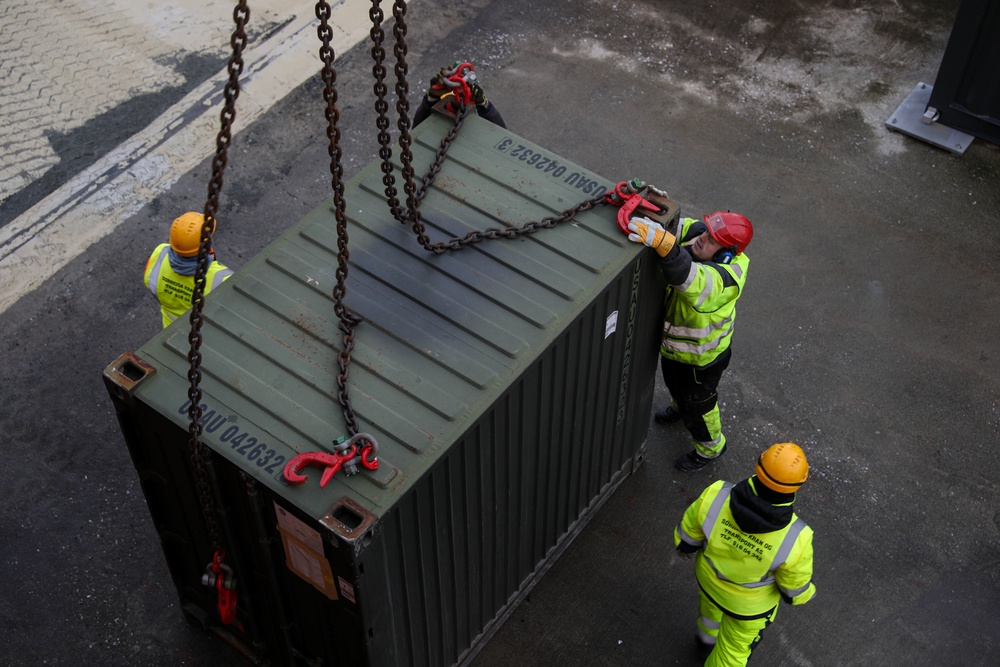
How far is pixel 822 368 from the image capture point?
25.3ft

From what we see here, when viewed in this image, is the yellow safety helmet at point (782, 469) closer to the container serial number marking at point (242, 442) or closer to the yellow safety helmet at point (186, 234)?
the container serial number marking at point (242, 442)

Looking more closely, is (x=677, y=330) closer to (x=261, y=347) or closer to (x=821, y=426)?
(x=821, y=426)

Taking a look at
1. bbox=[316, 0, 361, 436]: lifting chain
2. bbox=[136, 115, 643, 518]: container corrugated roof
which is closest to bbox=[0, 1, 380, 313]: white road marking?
bbox=[136, 115, 643, 518]: container corrugated roof

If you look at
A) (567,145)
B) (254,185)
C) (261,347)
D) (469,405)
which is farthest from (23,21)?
(469,405)

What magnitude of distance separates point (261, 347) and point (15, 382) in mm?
3443

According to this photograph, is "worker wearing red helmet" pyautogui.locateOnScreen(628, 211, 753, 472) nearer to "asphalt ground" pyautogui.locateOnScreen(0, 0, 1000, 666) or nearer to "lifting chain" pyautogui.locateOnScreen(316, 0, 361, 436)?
"asphalt ground" pyautogui.locateOnScreen(0, 0, 1000, 666)

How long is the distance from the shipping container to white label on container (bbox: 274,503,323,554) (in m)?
0.01

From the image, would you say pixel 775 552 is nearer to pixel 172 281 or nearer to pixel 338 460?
pixel 338 460

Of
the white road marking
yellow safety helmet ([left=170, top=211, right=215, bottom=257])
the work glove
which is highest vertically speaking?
the work glove

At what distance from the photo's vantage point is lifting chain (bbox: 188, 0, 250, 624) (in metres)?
3.67

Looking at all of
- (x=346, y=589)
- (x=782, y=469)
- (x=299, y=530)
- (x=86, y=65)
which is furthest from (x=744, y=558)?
(x=86, y=65)

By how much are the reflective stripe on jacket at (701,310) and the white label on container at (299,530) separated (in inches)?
97.4

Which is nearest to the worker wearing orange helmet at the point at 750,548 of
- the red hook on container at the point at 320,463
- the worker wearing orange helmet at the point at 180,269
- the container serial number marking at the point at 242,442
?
the red hook on container at the point at 320,463

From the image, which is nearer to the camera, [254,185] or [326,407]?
[326,407]
